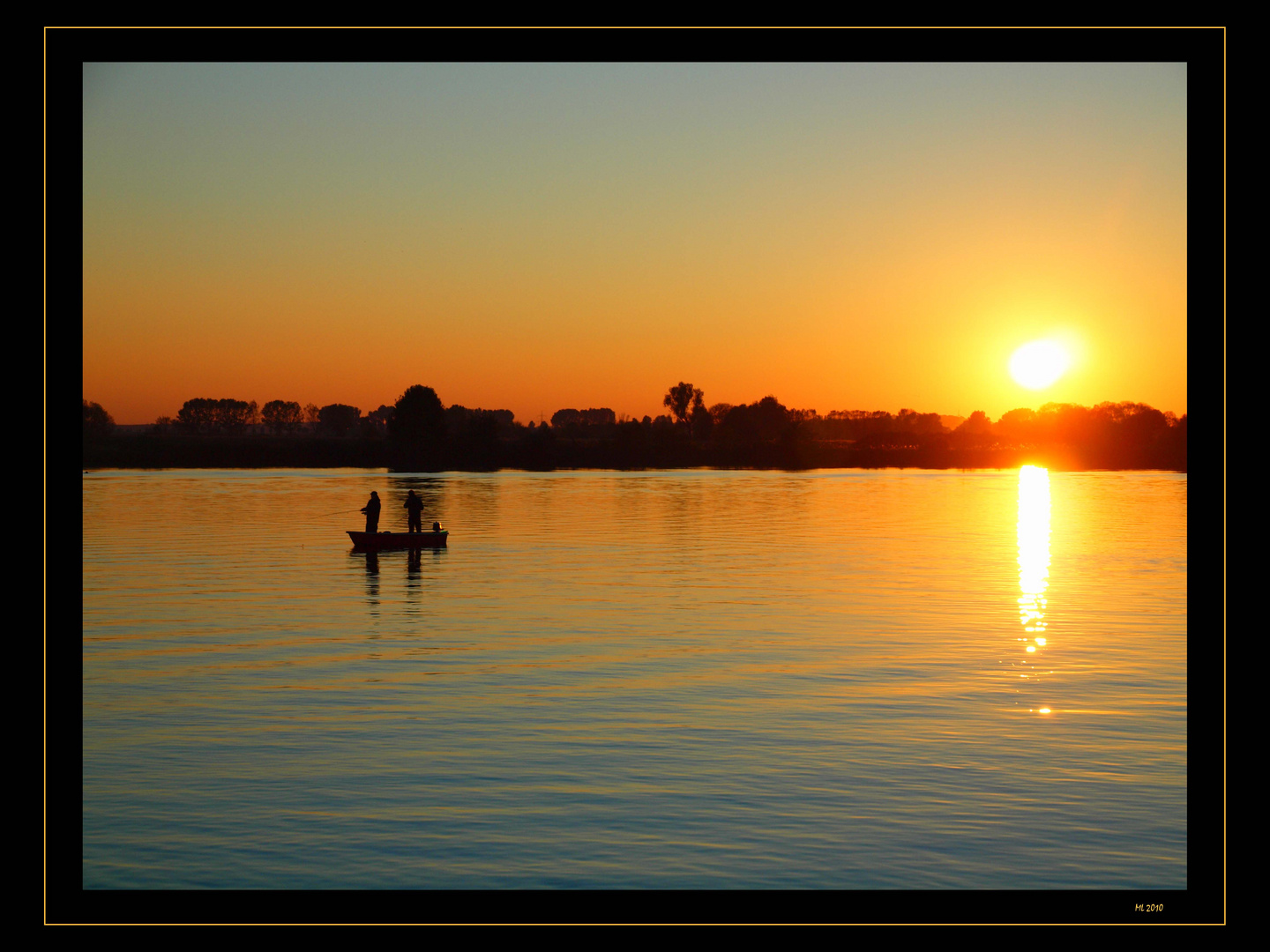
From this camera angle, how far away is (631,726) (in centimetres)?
1750

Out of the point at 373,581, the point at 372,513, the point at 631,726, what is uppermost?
the point at 372,513

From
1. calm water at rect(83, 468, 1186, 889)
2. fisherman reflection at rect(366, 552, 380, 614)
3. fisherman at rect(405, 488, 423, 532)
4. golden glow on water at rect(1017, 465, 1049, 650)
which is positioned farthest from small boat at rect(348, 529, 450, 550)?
golden glow on water at rect(1017, 465, 1049, 650)

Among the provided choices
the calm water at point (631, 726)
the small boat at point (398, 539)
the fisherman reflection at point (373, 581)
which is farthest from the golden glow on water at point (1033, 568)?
the small boat at point (398, 539)

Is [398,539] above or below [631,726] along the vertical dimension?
above

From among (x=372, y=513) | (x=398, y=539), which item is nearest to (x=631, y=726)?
(x=372, y=513)

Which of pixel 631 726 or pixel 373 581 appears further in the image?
pixel 373 581

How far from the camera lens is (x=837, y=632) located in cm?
2727

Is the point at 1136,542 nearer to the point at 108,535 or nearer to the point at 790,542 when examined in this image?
the point at 790,542

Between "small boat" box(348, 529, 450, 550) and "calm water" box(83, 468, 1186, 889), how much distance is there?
439cm

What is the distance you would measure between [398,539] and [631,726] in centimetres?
3194

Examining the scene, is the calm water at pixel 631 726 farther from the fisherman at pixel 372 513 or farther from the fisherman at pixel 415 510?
the fisherman at pixel 415 510

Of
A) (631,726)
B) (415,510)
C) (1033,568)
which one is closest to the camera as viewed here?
(631,726)

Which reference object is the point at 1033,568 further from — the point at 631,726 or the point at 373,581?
the point at 631,726

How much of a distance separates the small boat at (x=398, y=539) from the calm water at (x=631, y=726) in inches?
173
